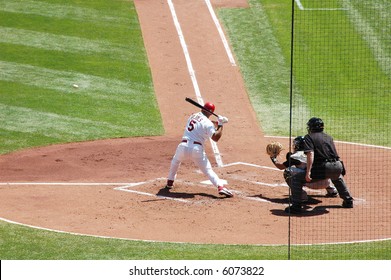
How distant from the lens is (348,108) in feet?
80.1

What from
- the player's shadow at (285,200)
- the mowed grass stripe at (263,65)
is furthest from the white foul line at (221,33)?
the player's shadow at (285,200)

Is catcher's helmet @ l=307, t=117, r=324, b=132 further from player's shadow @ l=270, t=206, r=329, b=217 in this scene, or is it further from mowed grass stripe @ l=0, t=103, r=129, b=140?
mowed grass stripe @ l=0, t=103, r=129, b=140

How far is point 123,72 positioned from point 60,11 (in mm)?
5294

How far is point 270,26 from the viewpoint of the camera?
29.3 metres

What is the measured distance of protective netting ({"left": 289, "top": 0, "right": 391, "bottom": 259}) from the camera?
51.2 ft

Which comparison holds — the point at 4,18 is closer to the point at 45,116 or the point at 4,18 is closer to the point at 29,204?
the point at 45,116

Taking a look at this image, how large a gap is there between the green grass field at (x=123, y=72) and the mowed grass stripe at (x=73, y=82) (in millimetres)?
29

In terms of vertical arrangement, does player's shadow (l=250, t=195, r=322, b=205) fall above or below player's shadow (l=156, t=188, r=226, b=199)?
below

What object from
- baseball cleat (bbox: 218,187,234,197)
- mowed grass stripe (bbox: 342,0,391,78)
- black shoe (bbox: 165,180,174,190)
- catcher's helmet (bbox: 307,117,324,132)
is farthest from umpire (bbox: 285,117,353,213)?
mowed grass stripe (bbox: 342,0,391,78)

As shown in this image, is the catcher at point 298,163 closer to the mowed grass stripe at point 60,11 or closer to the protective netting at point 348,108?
the protective netting at point 348,108

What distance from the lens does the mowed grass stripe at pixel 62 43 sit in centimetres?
2723

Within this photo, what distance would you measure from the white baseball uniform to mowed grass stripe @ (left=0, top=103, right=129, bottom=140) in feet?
15.4
